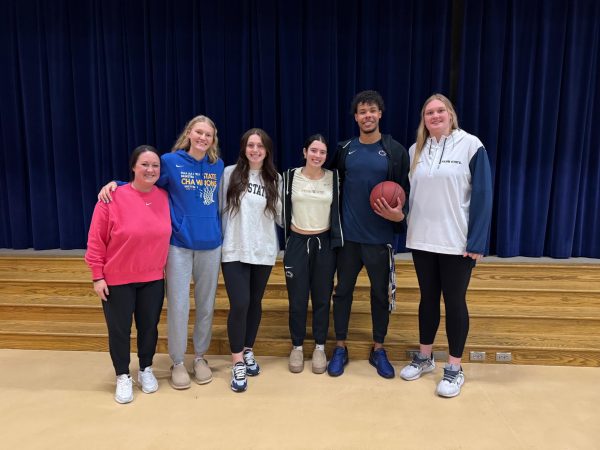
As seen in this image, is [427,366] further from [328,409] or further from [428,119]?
[428,119]

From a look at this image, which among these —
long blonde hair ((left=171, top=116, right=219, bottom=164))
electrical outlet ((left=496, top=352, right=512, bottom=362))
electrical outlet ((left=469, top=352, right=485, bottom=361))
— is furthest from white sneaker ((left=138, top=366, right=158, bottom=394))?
electrical outlet ((left=496, top=352, right=512, bottom=362))

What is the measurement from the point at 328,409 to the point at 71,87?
13.5 ft

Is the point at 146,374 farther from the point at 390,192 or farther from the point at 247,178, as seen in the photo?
the point at 390,192

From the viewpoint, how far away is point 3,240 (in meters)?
4.34

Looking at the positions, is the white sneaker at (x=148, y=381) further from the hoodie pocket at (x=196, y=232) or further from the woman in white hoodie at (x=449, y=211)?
the woman in white hoodie at (x=449, y=211)

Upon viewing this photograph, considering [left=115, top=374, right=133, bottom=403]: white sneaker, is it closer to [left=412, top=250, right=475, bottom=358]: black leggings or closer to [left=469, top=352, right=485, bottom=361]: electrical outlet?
[left=412, top=250, right=475, bottom=358]: black leggings

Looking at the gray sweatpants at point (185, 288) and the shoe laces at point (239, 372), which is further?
the shoe laces at point (239, 372)

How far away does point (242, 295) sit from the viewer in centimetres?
221

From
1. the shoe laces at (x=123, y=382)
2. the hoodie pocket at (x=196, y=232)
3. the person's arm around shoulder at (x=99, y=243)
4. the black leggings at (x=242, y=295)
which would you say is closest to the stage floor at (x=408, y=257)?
the black leggings at (x=242, y=295)

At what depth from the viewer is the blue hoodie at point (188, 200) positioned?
2.09 m

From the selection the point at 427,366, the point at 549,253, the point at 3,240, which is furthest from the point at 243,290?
the point at 3,240

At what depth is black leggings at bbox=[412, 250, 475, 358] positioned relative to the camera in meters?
2.11

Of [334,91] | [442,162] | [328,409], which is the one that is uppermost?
[334,91]

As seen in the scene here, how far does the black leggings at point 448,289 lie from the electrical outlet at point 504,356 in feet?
1.66
